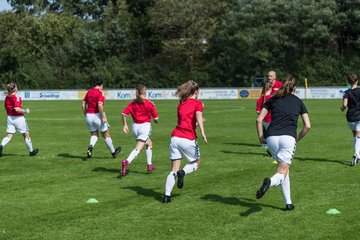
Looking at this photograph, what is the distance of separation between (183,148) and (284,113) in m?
1.81

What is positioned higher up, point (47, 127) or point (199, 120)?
point (199, 120)

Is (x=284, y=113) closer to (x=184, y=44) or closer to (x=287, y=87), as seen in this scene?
(x=287, y=87)

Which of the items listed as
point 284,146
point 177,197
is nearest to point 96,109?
point 177,197

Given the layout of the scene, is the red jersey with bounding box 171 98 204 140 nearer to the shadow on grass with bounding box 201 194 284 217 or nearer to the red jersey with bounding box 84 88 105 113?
the shadow on grass with bounding box 201 194 284 217

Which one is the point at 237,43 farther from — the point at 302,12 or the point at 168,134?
the point at 168,134

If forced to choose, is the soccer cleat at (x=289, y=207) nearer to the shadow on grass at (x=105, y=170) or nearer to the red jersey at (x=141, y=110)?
the red jersey at (x=141, y=110)

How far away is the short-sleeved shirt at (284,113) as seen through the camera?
8.97 m

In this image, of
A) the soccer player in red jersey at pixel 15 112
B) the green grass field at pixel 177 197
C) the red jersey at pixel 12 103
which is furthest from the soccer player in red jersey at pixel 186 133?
the red jersey at pixel 12 103

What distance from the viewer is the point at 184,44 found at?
224 ft

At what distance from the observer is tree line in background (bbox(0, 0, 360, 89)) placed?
62000mm

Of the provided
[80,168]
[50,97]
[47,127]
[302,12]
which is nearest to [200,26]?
[302,12]

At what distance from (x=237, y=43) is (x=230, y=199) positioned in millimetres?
Answer: 54231

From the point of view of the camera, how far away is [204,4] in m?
67.4

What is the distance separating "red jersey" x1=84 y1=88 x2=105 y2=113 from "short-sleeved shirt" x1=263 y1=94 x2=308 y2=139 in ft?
21.9
